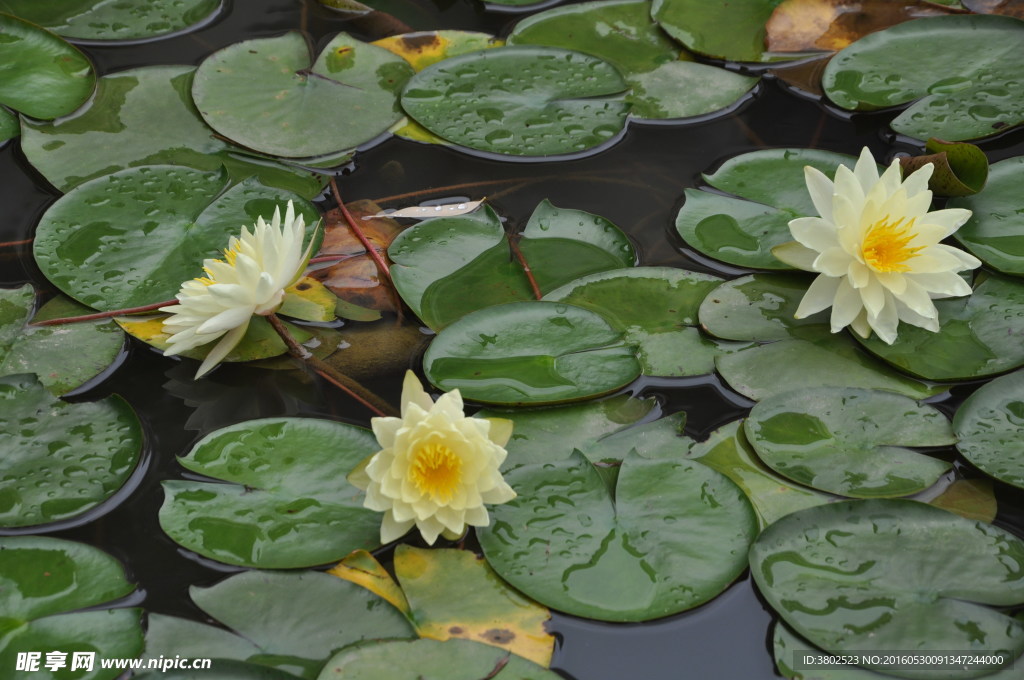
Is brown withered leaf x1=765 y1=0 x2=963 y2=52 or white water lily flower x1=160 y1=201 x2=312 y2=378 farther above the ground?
brown withered leaf x1=765 y1=0 x2=963 y2=52

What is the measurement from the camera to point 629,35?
148 inches

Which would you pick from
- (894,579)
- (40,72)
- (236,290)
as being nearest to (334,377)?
(236,290)

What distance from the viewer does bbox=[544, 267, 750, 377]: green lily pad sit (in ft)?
8.77

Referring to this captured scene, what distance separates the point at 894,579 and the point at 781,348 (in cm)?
80

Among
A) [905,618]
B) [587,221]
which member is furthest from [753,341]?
[905,618]

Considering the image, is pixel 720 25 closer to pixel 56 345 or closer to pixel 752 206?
pixel 752 206

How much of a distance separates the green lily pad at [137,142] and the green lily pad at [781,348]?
1.58m

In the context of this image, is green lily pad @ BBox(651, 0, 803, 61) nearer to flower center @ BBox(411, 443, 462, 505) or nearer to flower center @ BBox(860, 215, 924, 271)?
flower center @ BBox(860, 215, 924, 271)

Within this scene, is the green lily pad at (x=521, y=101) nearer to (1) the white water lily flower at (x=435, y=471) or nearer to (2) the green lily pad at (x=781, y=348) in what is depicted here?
(2) the green lily pad at (x=781, y=348)

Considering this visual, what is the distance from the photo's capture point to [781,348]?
8.79 ft

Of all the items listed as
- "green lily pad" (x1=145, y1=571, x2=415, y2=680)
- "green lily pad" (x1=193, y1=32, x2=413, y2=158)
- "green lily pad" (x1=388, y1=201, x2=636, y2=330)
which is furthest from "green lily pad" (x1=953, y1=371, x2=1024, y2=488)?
"green lily pad" (x1=193, y1=32, x2=413, y2=158)

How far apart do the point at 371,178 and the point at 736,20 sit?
176cm

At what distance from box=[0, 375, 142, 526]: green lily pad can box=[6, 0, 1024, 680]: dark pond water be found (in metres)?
0.06

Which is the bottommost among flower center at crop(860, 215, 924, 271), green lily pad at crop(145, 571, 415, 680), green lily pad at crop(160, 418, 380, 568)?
green lily pad at crop(145, 571, 415, 680)
